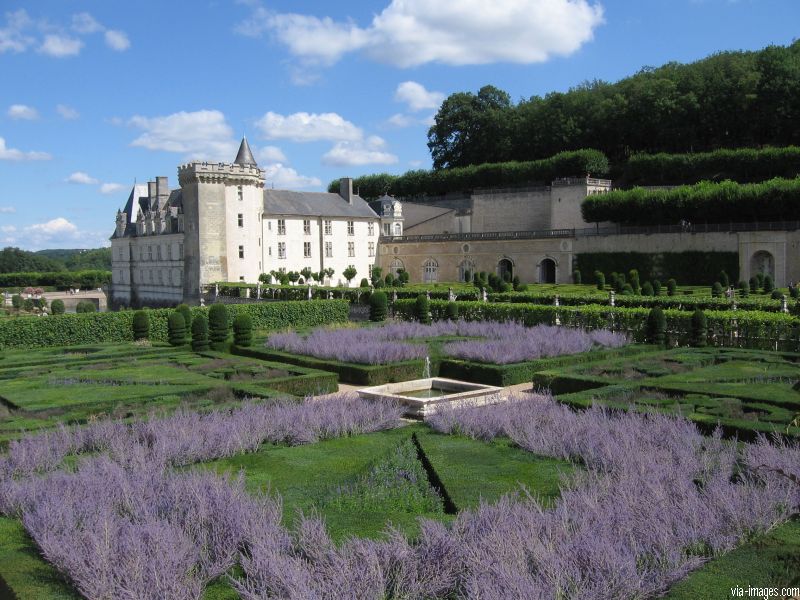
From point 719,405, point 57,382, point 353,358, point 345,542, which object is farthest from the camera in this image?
point 353,358

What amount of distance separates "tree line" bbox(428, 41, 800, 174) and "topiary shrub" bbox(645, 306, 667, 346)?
34022 mm

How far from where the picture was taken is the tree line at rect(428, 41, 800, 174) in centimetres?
4569

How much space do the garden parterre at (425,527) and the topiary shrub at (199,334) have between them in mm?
10287

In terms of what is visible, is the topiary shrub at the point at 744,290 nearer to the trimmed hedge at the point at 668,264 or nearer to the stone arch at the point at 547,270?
the trimmed hedge at the point at 668,264

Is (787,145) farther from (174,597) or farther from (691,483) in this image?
(174,597)

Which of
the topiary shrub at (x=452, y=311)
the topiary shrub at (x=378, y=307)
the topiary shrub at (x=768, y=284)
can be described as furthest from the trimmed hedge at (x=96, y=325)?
the topiary shrub at (x=768, y=284)

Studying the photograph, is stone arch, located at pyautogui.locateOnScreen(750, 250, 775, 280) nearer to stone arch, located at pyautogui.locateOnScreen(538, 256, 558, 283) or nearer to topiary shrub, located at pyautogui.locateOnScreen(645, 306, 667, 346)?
stone arch, located at pyautogui.locateOnScreen(538, 256, 558, 283)

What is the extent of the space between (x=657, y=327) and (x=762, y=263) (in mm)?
21574

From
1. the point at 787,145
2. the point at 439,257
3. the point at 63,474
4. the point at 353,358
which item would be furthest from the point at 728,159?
the point at 63,474

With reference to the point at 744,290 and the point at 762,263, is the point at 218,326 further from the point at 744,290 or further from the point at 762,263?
the point at 762,263

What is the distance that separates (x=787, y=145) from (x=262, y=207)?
32764mm

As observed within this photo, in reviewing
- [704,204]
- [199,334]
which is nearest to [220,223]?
[199,334]

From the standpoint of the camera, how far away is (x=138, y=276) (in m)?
50.5

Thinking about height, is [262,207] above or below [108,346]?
above
